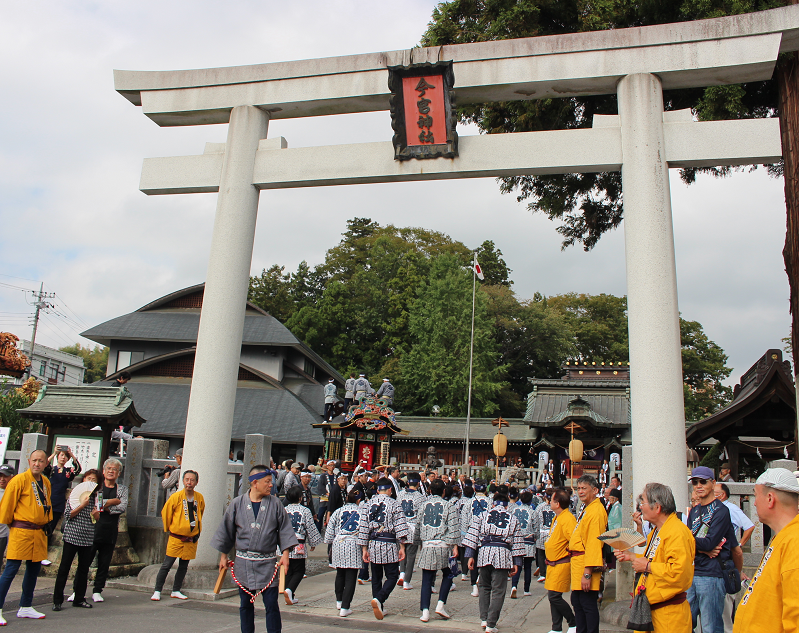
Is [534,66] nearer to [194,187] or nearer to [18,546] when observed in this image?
[194,187]

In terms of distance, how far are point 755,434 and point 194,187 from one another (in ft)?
36.4

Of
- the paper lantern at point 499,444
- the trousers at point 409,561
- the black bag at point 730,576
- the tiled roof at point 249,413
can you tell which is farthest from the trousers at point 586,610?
the tiled roof at point 249,413

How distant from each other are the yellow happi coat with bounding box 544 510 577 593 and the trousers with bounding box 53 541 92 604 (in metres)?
5.36

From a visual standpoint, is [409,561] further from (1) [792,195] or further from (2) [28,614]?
(1) [792,195]

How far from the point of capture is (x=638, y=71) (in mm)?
8148

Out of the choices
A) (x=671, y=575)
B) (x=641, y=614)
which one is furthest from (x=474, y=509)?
(x=671, y=575)

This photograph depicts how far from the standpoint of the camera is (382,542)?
768 cm

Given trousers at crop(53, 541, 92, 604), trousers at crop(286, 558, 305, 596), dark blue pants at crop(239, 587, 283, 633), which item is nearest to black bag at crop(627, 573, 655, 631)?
dark blue pants at crop(239, 587, 283, 633)

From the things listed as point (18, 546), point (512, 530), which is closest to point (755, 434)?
point (512, 530)

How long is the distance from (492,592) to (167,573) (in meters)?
4.10

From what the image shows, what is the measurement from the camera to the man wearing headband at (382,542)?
7613 mm

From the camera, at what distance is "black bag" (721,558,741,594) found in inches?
211

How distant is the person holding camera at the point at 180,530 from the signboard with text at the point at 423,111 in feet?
17.0

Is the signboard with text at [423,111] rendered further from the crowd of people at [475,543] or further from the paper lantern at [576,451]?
the paper lantern at [576,451]
